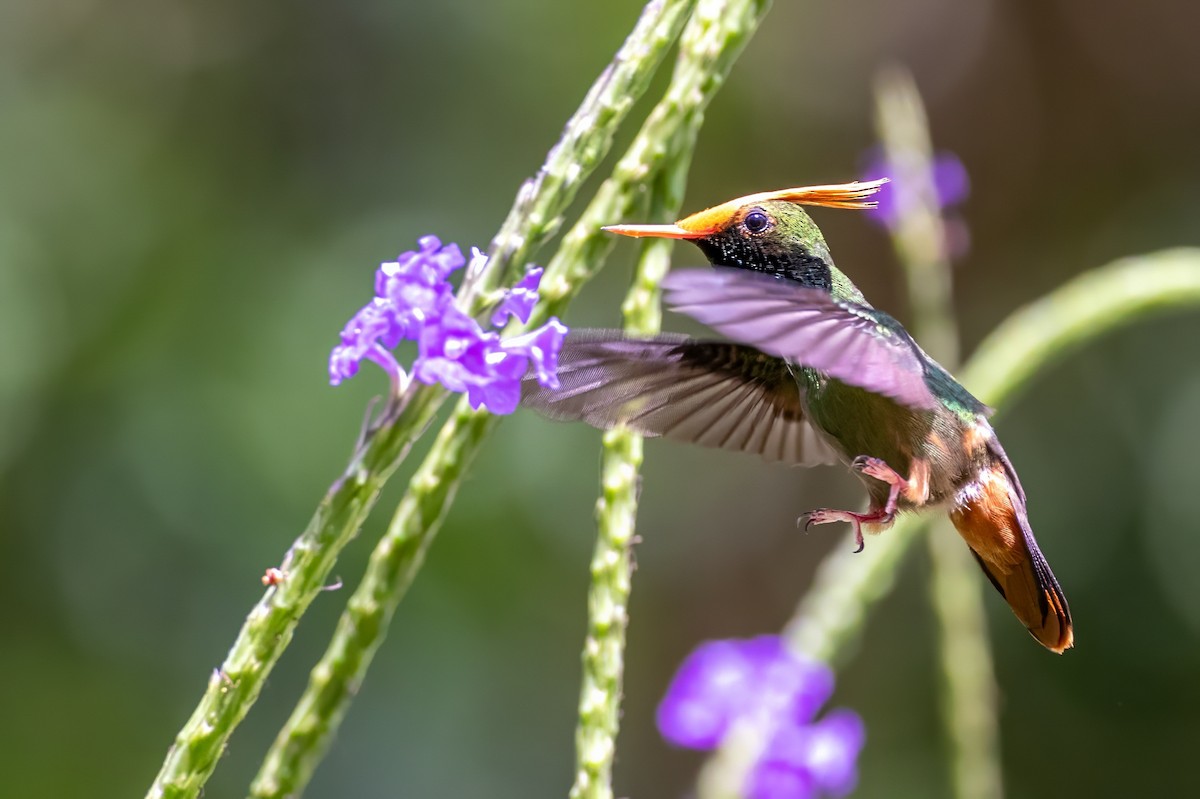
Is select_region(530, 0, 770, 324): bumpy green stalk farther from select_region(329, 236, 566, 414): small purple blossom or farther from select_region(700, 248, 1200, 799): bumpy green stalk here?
select_region(700, 248, 1200, 799): bumpy green stalk

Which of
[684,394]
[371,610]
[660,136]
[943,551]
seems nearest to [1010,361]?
[943,551]

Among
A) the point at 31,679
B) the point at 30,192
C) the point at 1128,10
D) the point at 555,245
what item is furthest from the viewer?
the point at 1128,10

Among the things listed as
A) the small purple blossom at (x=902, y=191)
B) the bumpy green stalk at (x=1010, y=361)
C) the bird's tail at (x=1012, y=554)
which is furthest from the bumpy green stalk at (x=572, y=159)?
the small purple blossom at (x=902, y=191)

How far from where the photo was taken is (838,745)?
2.11m

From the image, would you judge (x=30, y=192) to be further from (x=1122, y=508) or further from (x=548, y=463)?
(x=1122, y=508)

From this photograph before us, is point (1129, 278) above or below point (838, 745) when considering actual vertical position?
above

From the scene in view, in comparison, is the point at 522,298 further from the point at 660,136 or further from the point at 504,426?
the point at 504,426

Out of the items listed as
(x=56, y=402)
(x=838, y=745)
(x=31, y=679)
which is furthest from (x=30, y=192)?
(x=838, y=745)

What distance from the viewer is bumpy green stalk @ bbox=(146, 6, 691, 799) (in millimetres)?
1217

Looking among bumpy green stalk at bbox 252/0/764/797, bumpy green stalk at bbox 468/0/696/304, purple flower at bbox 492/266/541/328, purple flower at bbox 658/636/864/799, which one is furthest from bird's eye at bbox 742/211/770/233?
purple flower at bbox 658/636/864/799

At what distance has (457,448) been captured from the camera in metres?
1.42

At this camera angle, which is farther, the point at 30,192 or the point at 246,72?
the point at 246,72

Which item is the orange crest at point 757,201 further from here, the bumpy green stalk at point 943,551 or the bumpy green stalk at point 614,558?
the bumpy green stalk at point 943,551

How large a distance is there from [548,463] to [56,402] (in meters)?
1.31
